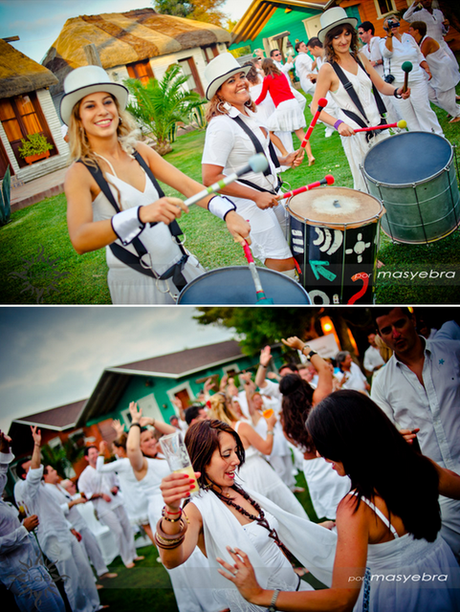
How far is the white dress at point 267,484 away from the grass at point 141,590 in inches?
17.8

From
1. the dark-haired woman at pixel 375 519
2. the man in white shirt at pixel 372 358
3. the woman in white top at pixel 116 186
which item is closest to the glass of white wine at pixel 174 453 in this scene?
the dark-haired woman at pixel 375 519

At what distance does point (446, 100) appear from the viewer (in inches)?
92.7

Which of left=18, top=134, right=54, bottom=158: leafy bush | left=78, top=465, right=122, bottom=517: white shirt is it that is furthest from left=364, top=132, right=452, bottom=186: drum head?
left=78, top=465, right=122, bottom=517: white shirt

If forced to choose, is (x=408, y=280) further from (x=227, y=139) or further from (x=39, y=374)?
(x=39, y=374)

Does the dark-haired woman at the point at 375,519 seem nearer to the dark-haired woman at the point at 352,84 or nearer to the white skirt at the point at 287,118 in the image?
the dark-haired woman at the point at 352,84

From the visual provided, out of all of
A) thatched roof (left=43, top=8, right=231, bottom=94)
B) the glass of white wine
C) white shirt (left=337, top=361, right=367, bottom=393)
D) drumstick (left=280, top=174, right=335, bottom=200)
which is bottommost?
white shirt (left=337, top=361, right=367, bottom=393)

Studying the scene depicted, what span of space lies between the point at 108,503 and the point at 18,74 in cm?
313

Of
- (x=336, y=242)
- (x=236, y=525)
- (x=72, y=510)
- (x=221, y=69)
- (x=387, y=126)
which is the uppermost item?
(x=221, y=69)

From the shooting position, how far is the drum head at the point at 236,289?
257 cm

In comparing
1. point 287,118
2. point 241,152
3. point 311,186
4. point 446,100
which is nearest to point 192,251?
point 241,152

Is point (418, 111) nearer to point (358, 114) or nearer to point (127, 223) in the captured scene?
point (358, 114)

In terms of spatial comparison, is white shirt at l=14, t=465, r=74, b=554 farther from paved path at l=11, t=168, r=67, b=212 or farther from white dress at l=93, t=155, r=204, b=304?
paved path at l=11, t=168, r=67, b=212

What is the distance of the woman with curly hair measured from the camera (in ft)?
8.76

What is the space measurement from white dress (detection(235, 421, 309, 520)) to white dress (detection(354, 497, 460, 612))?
0.54 meters
